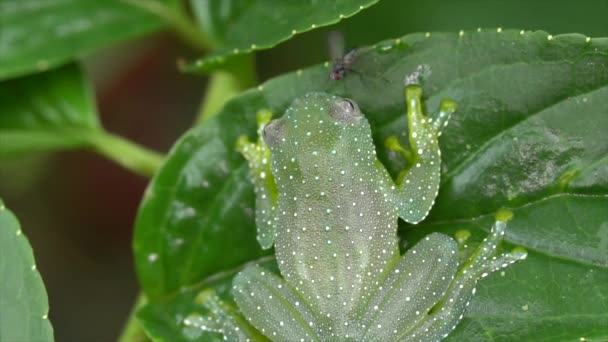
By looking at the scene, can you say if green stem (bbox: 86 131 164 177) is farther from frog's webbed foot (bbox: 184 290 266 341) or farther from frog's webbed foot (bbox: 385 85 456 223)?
frog's webbed foot (bbox: 385 85 456 223)

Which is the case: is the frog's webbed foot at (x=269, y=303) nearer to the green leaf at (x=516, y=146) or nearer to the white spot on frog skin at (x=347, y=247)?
the white spot on frog skin at (x=347, y=247)

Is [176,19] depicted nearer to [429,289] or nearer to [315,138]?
[315,138]

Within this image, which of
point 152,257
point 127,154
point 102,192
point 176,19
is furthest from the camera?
point 102,192

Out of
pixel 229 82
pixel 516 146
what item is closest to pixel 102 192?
pixel 229 82

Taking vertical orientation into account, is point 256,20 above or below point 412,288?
above

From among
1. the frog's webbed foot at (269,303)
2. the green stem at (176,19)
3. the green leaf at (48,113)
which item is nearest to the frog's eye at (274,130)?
the frog's webbed foot at (269,303)

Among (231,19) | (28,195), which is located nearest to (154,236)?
(231,19)

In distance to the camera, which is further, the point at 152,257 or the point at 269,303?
the point at 152,257

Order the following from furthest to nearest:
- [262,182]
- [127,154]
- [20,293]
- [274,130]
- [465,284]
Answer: [127,154], [262,182], [274,130], [465,284], [20,293]

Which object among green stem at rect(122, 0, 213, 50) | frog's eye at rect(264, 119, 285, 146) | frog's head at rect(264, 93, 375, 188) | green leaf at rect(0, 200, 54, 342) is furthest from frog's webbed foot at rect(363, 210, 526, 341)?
green stem at rect(122, 0, 213, 50)
